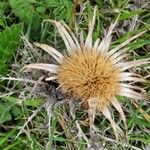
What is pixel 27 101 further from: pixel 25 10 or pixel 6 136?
pixel 25 10

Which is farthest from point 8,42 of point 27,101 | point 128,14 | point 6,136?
point 128,14

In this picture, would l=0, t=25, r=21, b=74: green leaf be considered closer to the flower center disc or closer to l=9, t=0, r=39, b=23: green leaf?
l=9, t=0, r=39, b=23: green leaf

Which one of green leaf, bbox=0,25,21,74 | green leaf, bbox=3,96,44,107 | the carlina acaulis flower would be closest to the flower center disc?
the carlina acaulis flower

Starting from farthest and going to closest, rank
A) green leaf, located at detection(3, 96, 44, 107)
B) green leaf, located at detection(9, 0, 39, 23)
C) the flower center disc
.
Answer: green leaf, located at detection(9, 0, 39, 23) < green leaf, located at detection(3, 96, 44, 107) < the flower center disc

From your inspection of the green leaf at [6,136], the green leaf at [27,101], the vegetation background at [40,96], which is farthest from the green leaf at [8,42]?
the green leaf at [6,136]

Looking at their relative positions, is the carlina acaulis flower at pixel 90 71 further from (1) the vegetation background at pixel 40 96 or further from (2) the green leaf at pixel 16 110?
(2) the green leaf at pixel 16 110

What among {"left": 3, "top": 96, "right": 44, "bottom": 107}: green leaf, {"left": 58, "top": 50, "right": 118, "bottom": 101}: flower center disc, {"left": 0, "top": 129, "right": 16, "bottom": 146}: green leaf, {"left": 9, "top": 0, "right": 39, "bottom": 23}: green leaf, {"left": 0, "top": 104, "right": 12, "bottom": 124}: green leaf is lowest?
{"left": 0, "top": 129, "right": 16, "bottom": 146}: green leaf

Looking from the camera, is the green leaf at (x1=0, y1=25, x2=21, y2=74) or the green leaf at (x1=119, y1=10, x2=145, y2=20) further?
the green leaf at (x1=119, y1=10, x2=145, y2=20)
